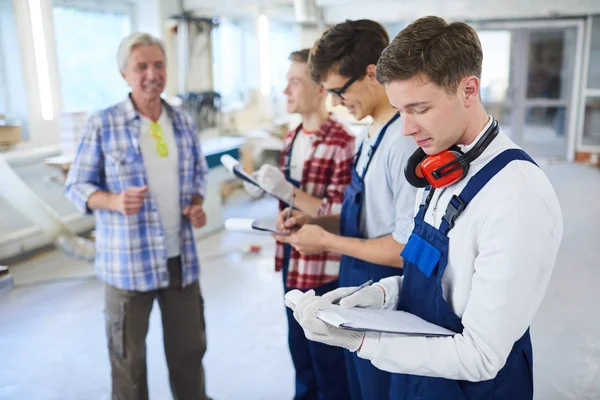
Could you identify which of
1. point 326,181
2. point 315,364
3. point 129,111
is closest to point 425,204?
point 326,181

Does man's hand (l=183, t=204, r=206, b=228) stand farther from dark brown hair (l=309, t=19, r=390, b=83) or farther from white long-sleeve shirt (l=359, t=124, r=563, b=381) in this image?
white long-sleeve shirt (l=359, t=124, r=563, b=381)

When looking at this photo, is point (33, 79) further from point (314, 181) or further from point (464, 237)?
point (464, 237)

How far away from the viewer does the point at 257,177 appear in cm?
221

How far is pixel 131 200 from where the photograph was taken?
212 cm

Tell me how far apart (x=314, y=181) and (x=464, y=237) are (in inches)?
46.4

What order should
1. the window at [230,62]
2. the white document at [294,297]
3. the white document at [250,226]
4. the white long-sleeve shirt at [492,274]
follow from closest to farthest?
1. the white long-sleeve shirt at [492,274]
2. the white document at [294,297]
3. the white document at [250,226]
4. the window at [230,62]

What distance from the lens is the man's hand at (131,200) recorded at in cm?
212

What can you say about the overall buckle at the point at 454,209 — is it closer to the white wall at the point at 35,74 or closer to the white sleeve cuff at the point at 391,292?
the white sleeve cuff at the point at 391,292

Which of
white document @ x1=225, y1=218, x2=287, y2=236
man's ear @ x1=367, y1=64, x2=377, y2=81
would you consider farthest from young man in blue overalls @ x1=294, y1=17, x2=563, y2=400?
white document @ x1=225, y1=218, x2=287, y2=236

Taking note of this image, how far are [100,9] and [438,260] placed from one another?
18.0ft

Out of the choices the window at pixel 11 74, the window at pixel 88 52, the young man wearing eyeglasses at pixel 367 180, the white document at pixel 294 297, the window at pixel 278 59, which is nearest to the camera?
the white document at pixel 294 297

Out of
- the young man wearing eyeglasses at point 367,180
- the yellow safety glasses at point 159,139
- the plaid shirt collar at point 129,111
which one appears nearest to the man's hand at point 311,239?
the young man wearing eyeglasses at point 367,180

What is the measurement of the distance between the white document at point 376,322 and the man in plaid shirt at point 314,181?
97cm

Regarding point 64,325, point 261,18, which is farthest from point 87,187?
point 261,18
